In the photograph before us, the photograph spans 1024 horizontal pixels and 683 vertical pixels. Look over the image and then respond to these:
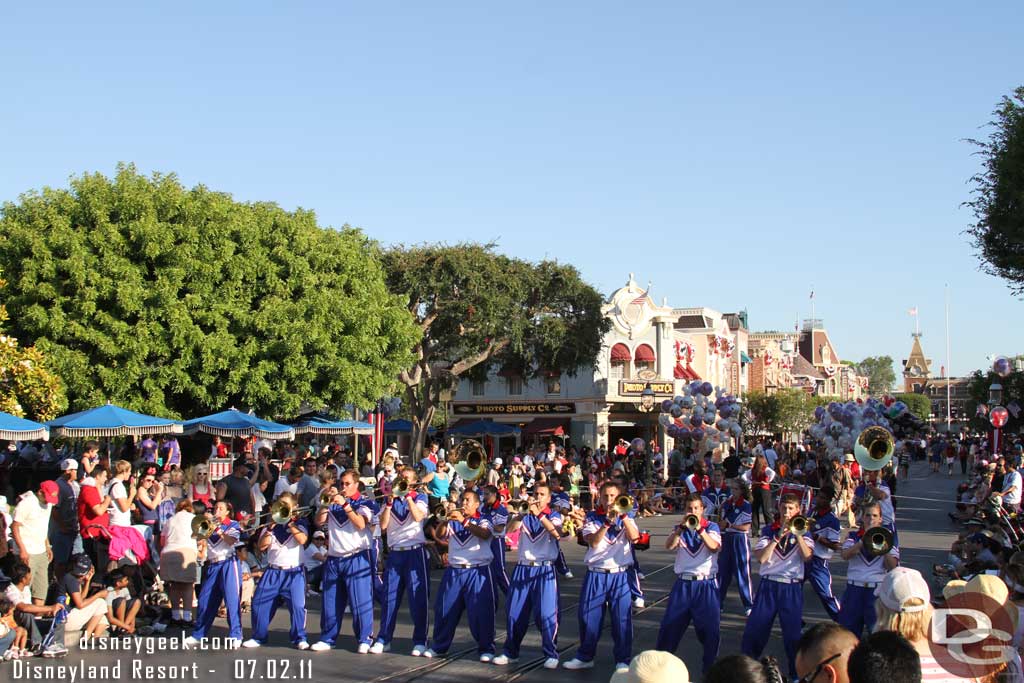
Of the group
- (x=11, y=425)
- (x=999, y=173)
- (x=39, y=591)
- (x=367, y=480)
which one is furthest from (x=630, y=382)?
(x=39, y=591)

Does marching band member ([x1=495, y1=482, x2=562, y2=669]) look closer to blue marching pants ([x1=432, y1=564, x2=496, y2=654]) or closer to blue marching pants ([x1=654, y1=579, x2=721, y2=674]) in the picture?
blue marching pants ([x1=432, y1=564, x2=496, y2=654])

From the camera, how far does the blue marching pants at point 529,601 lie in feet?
33.3

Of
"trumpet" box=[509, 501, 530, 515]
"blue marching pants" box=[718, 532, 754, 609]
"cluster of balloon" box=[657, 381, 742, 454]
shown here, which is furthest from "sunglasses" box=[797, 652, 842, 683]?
"cluster of balloon" box=[657, 381, 742, 454]

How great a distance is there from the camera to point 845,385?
122812 mm

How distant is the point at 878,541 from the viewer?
29.6 feet

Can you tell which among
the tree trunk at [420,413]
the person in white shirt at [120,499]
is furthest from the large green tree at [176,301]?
the tree trunk at [420,413]

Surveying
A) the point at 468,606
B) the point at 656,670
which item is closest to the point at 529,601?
the point at 468,606

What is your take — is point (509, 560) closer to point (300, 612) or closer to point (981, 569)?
point (300, 612)

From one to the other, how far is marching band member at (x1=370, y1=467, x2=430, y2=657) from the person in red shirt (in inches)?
153

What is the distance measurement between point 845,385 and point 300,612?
119 m

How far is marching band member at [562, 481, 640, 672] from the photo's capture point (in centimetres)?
980

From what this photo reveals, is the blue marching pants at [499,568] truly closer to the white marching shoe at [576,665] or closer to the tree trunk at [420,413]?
the white marching shoe at [576,665]

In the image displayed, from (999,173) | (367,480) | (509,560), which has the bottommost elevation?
(509,560)

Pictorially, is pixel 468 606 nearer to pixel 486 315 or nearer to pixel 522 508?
pixel 522 508
